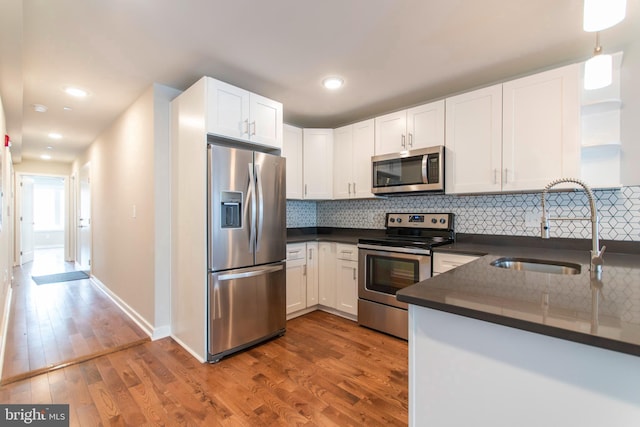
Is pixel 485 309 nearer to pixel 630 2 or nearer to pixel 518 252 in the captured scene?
pixel 518 252

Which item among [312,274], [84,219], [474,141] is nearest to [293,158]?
[312,274]

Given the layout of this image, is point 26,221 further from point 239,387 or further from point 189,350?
point 239,387

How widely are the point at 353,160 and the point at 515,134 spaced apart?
1.60 m

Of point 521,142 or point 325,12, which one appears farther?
point 521,142

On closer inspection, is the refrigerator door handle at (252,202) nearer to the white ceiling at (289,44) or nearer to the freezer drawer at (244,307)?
the freezer drawer at (244,307)

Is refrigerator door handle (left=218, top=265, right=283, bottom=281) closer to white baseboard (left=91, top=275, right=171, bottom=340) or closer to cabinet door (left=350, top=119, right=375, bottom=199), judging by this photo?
white baseboard (left=91, top=275, right=171, bottom=340)

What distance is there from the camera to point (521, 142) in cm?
227

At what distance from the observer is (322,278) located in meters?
3.38

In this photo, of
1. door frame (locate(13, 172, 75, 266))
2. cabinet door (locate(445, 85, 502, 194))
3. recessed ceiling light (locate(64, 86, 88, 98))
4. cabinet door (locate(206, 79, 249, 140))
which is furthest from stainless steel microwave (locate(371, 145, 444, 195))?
door frame (locate(13, 172, 75, 266))

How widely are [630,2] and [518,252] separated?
1629mm

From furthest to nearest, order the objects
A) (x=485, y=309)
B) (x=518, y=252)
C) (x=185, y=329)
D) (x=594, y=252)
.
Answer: (x=185, y=329) < (x=518, y=252) < (x=594, y=252) < (x=485, y=309)

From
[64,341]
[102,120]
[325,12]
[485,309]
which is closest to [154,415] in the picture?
[64,341]

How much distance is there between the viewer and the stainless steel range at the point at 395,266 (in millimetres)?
2574

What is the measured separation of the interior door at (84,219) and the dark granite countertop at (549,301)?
5.90 metres
